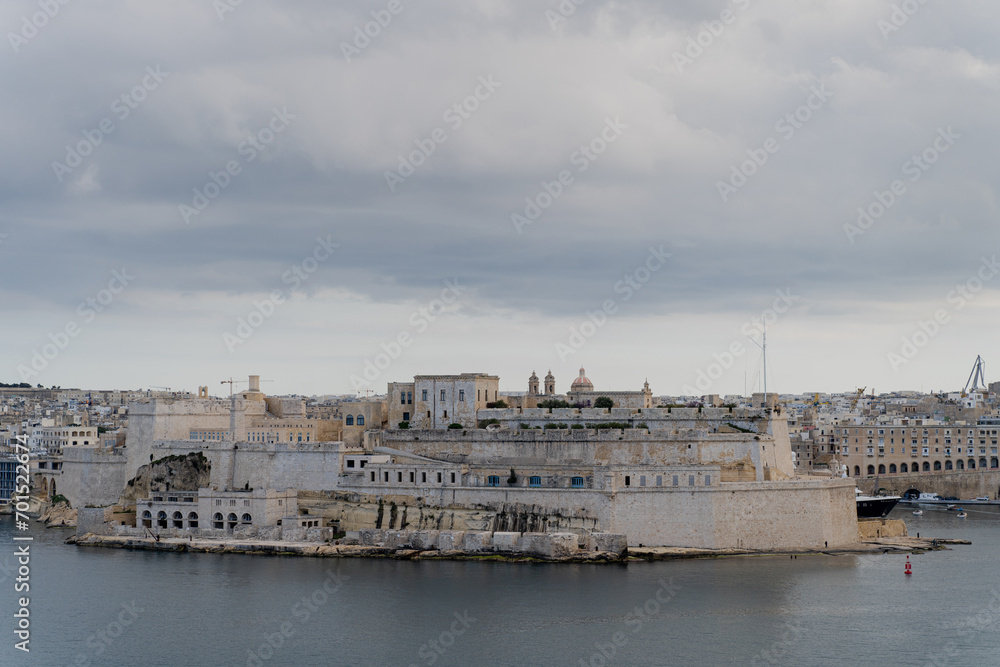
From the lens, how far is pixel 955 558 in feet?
134

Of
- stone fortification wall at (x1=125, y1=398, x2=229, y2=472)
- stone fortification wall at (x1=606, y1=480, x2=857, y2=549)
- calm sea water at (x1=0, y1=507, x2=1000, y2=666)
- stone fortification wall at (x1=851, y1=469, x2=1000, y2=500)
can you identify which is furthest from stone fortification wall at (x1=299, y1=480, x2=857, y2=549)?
stone fortification wall at (x1=851, y1=469, x2=1000, y2=500)

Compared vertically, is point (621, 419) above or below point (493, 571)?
above

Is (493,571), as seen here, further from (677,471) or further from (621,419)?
(621,419)

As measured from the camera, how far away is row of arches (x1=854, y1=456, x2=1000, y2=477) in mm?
66812

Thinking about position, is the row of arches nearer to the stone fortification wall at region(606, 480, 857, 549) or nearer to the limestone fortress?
the limestone fortress

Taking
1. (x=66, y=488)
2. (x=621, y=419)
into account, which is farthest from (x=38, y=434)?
(x=621, y=419)

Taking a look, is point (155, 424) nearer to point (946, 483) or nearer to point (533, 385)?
point (533, 385)

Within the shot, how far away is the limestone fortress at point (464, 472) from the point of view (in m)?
40.3

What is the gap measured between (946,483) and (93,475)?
40.8m

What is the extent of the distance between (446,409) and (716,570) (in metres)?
16.4

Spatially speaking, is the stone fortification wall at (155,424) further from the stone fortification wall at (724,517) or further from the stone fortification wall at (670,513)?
the stone fortification wall at (724,517)

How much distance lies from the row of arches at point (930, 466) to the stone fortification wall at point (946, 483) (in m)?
1.41

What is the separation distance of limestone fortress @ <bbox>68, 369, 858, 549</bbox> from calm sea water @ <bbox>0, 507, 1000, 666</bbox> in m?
2.03

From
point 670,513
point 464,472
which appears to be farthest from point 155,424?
point 670,513
